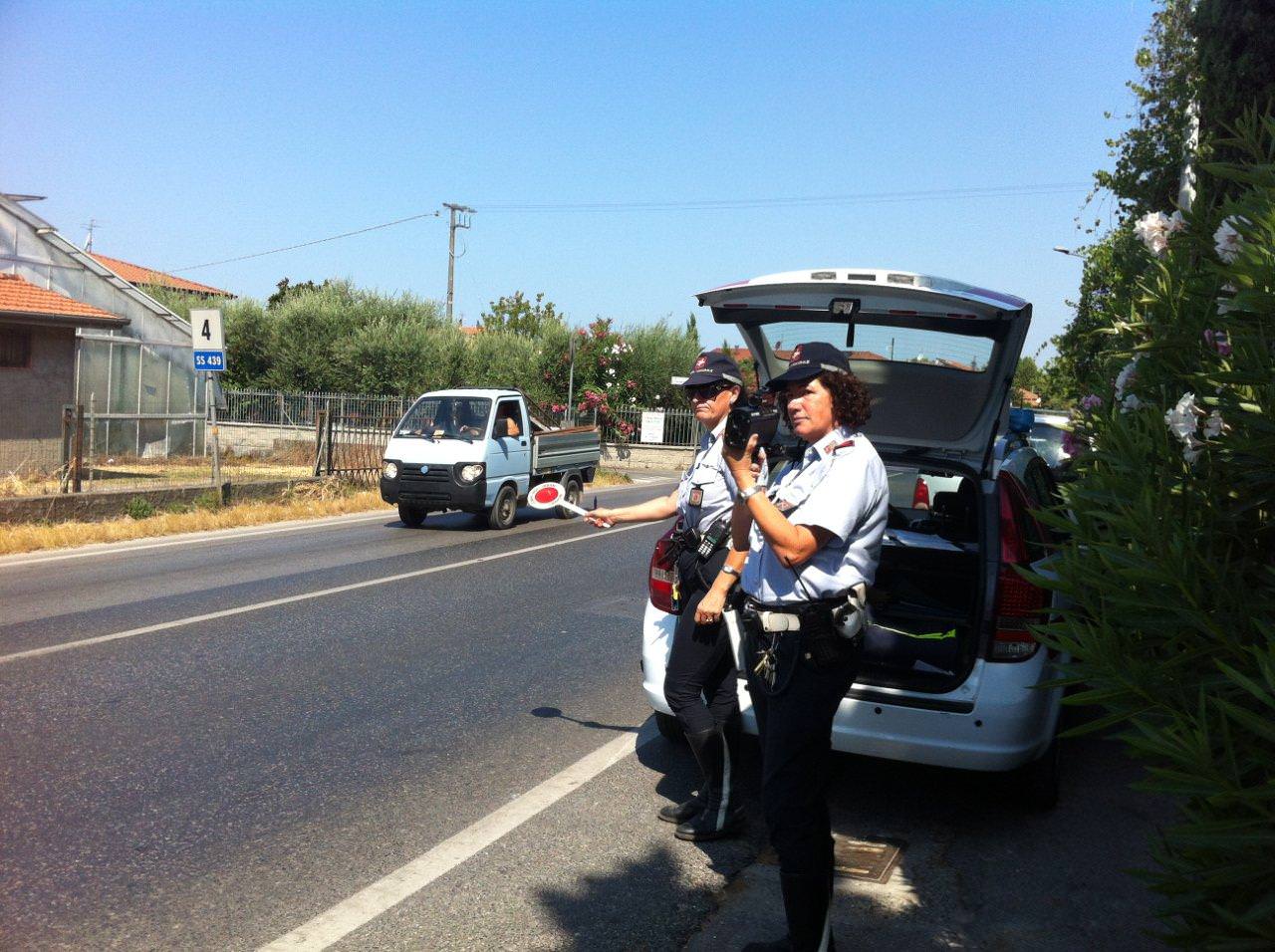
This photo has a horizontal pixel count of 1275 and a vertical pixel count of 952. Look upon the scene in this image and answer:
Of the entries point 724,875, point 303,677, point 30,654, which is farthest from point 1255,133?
point 30,654

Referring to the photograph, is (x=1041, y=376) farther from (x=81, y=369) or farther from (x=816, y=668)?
(x=816, y=668)

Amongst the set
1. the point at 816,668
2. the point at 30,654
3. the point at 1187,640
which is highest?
the point at 1187,640

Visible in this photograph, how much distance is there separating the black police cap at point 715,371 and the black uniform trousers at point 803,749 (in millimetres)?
1357

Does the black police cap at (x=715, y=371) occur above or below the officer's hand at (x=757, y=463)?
above

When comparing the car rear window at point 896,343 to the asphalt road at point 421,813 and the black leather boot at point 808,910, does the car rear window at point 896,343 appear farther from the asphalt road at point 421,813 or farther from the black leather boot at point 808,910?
the black leather boot at point 808,910

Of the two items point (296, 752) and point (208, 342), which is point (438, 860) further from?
point (208, 342)

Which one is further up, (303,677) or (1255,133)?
(1255,133)

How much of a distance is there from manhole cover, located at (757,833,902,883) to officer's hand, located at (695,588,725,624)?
0.89 metres

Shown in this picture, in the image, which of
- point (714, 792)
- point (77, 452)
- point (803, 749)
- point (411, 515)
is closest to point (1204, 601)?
point (803, 749)

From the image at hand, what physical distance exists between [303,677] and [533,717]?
167cm

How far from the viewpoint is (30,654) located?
748cm

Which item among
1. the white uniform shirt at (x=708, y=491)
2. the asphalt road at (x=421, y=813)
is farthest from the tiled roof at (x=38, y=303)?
the white uniform shirt at (x=708, y=491)

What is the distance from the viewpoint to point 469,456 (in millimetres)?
15992

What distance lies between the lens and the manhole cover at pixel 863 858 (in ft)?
14.2
